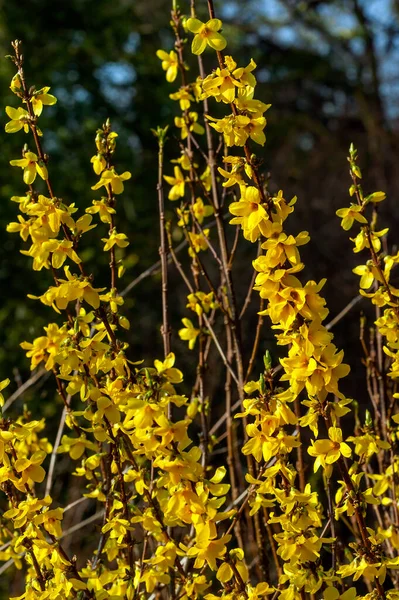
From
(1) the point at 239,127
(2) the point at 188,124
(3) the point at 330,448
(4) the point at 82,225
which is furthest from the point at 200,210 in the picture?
(3) the point at 330,448

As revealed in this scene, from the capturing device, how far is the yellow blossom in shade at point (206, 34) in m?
1.51

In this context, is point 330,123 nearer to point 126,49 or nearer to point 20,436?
point 126,49

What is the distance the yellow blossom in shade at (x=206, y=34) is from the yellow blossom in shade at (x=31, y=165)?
0.40m

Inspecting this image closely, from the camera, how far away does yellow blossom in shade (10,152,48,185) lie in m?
1.58

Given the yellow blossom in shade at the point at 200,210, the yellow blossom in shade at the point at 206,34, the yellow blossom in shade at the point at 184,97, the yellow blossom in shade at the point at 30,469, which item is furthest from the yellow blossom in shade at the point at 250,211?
the yellow blossom in shade at the point at 184,97

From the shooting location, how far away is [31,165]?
5.35ft

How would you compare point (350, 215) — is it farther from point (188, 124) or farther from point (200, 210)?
point (188, 124)

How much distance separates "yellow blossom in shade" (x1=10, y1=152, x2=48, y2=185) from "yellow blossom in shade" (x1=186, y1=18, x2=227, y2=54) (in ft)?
1.32

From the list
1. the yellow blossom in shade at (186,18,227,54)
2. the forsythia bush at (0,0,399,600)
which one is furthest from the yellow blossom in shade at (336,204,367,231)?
the yellow blossom in shade at (186,18,227,54)

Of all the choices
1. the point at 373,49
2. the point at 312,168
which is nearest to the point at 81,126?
the point at 312,168

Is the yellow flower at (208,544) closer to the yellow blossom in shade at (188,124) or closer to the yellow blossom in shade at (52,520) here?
the yellow blossom in shade at (52,520)

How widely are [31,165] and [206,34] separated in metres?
0.47

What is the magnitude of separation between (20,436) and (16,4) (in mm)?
5227

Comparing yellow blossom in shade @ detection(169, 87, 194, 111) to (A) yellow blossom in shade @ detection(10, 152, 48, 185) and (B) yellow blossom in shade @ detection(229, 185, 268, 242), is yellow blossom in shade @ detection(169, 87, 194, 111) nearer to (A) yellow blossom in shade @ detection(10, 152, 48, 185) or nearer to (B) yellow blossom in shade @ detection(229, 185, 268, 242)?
(A) yellow blossom in shade @ detection(10, 152, 48, 185)
